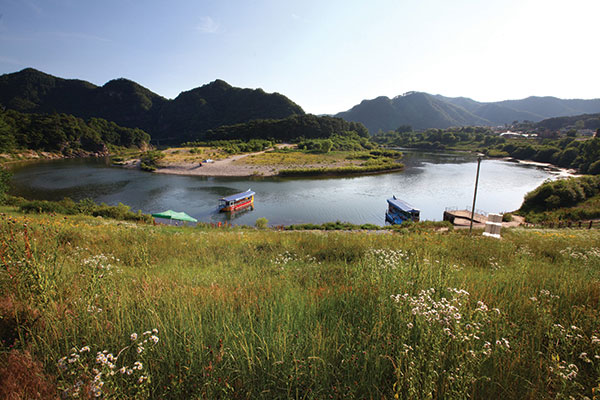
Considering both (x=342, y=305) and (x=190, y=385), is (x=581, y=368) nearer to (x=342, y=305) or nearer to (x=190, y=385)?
(x=342, y=305)

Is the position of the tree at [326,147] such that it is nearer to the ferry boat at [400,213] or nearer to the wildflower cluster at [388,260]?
the ferry boat at [400,213]

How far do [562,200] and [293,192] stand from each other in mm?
34389

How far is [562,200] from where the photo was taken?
98.7ft

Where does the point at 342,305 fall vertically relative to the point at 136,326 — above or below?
below

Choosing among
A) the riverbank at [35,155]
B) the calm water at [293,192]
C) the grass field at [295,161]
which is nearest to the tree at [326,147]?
the grass field at [295,161]

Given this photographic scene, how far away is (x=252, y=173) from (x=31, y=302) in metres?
56.7

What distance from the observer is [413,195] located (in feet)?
139

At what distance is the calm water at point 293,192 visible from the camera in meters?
31.3

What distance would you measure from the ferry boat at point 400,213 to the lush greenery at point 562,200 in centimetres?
1244

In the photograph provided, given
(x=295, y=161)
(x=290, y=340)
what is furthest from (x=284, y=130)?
(x=290, y=340)

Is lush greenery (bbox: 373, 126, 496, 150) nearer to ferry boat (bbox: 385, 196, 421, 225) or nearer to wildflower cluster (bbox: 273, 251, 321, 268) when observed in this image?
ferry boat (bbox: 385, 196, 421, 225)

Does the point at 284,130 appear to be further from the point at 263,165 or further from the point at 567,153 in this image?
the point at 567,153

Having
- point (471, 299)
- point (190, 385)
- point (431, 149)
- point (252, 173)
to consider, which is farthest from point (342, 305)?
point (431, 149)

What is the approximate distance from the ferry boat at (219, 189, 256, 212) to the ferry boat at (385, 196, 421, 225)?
17258mm
